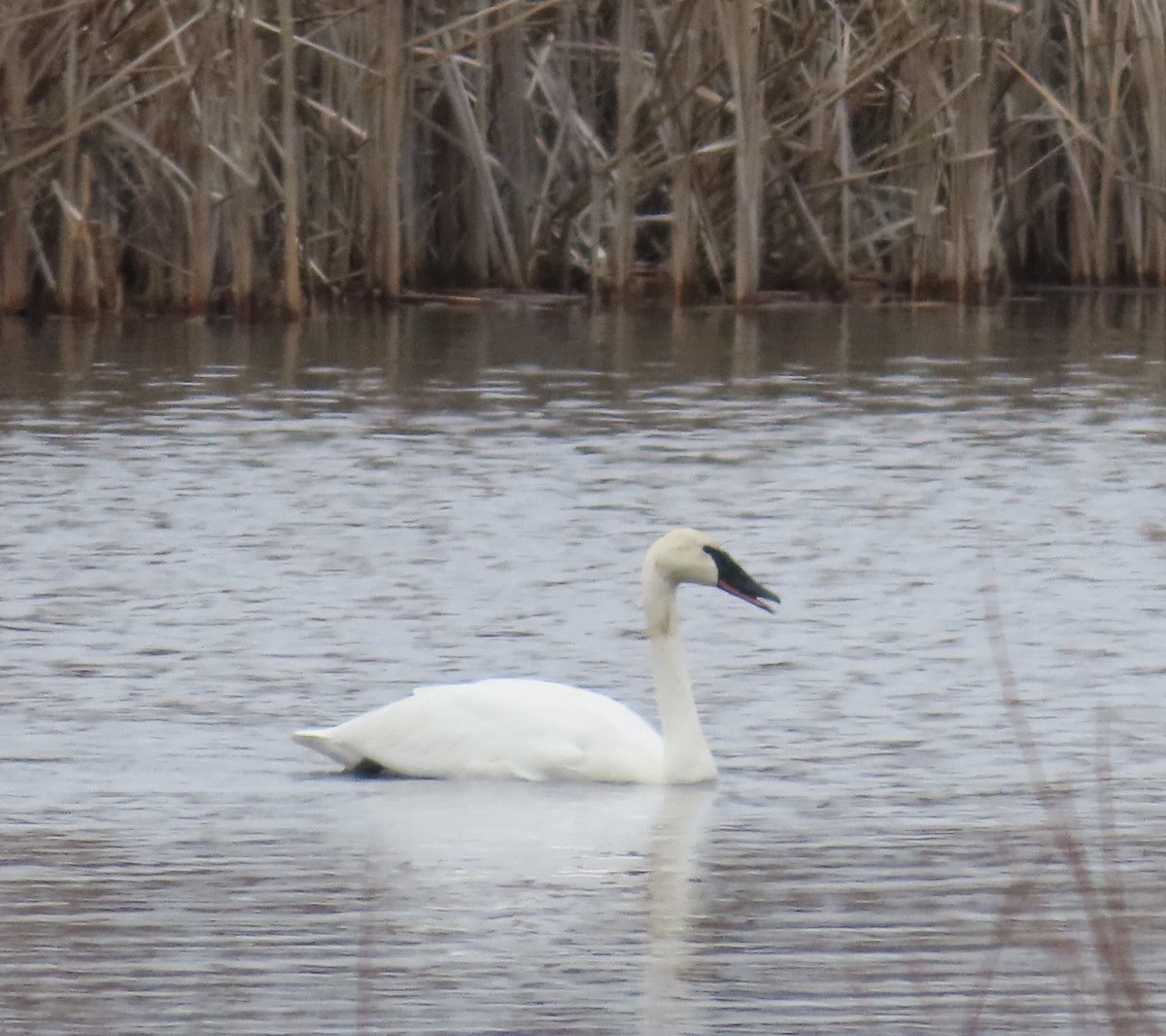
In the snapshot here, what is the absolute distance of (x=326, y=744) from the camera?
22.6ft

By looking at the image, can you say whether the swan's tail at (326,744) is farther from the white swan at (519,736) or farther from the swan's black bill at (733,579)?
the swan's black bill at (733,579)

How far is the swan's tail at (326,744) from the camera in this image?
271 inches

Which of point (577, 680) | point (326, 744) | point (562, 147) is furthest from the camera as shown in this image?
point (562, 147)

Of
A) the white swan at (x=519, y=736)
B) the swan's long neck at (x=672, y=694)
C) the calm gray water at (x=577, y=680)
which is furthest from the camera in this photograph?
the white swan at (x=519, y=736)

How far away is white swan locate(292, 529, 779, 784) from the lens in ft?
22.7

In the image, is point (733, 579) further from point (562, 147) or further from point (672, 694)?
point (562, 147)

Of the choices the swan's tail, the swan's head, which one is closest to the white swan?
the swan's tail

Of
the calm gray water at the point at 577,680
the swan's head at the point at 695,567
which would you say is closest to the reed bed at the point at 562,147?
the calm gray water at the point at 577,680

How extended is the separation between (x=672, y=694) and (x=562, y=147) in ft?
42.5

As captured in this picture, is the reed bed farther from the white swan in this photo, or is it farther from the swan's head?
the white swan

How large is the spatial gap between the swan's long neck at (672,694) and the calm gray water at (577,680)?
8 centimetres

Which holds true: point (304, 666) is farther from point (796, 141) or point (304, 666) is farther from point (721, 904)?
point (796, 141)

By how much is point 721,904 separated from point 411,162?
14.7 meters

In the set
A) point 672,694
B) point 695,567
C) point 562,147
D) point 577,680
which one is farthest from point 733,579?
point 562,147
